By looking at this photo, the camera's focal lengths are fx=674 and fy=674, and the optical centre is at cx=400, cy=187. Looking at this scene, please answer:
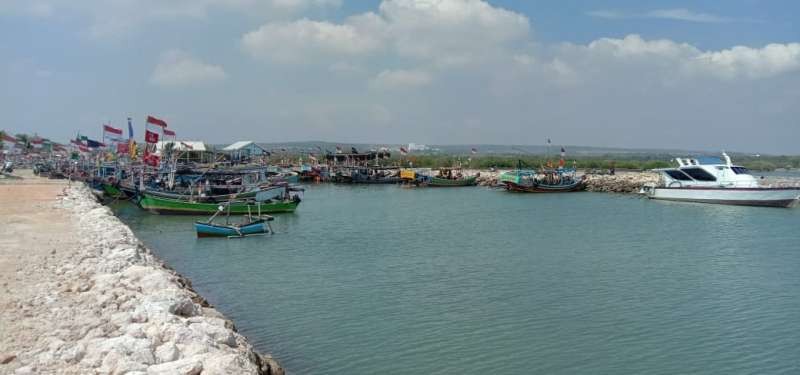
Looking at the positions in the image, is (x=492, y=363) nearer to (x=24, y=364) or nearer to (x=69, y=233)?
(x=24, y=364)

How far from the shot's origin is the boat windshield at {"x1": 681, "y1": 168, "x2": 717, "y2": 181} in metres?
41.4

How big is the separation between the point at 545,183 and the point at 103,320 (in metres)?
47.5

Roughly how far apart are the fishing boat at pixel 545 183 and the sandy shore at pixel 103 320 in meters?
40.5

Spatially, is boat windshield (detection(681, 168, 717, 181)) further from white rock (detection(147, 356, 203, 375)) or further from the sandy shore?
white rock (detection(147, 356, 203, 375))

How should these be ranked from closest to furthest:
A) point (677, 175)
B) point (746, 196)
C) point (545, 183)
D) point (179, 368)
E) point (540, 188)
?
point (179, 368)
point (746, 196)
point (677, 175)
point (540, 188)
point (545, 183)

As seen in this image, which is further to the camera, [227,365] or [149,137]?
[149,137]

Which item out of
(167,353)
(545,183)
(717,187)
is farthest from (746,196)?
(167,353)

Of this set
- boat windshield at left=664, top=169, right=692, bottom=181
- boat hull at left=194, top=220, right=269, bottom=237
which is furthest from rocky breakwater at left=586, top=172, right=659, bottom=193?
boat hull at left=194, top=220, right=269, bottom=237

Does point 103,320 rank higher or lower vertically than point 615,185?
lower

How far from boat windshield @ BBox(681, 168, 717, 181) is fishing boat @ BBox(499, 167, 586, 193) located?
500 inches

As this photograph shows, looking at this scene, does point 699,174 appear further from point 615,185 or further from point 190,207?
point 190,207

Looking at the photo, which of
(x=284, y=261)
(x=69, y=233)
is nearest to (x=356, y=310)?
(x=284, y=261)

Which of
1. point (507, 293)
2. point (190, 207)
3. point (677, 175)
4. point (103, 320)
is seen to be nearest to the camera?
point (103, 320)

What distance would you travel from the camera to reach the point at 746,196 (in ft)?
129
